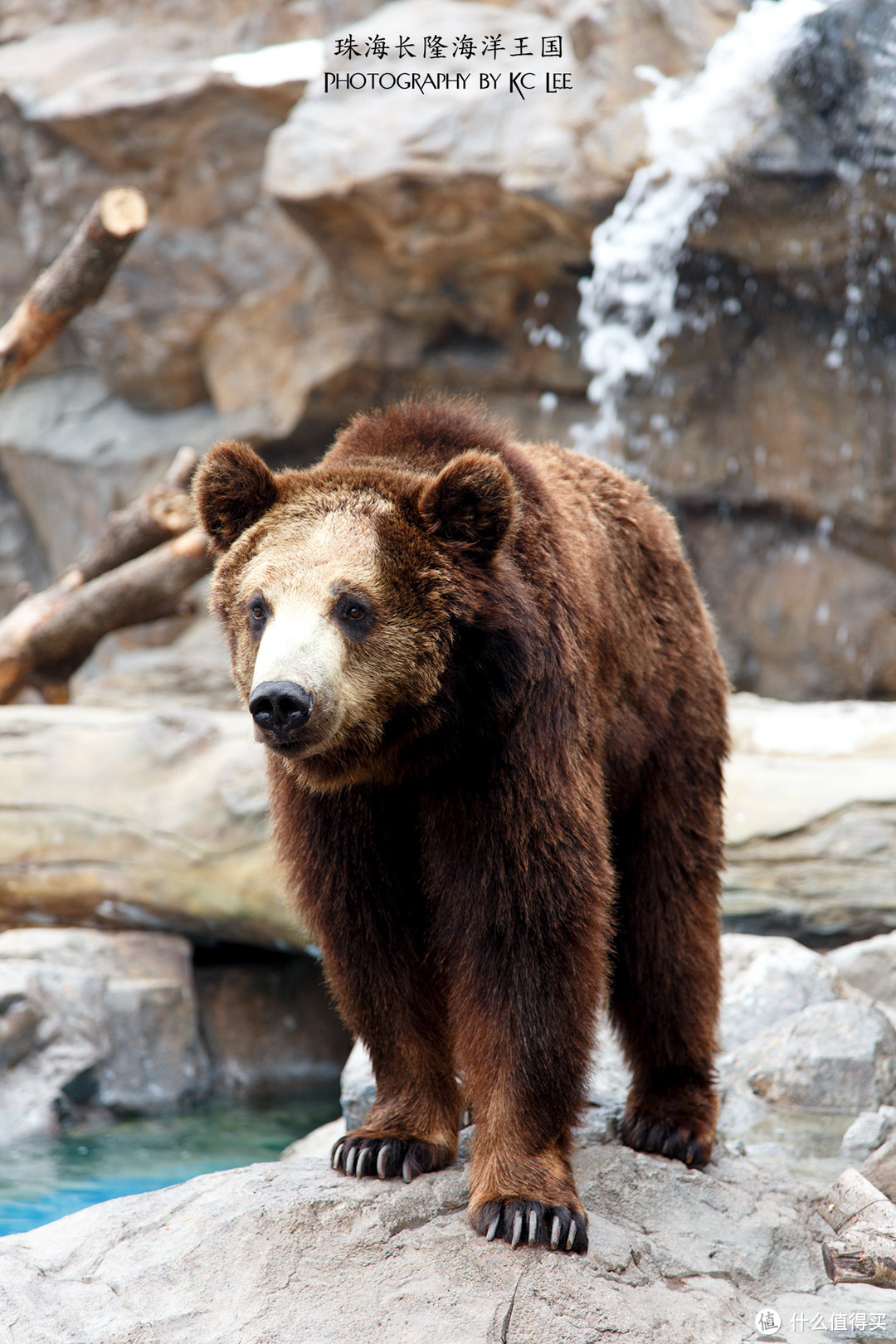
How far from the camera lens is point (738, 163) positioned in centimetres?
936

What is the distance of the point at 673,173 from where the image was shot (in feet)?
31.6

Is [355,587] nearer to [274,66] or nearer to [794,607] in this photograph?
[794,607]

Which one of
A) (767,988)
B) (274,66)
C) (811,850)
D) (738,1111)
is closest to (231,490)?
A: (738,1111)

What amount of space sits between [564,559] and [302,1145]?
2985 mm

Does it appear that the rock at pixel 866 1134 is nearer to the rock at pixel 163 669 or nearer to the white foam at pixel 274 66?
the rock at pixel 163 669

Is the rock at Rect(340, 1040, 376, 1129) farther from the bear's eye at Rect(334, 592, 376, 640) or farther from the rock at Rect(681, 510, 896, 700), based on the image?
the rock at Rect(681, 510, 896, 700)

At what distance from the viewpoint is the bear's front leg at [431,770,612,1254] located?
9.68 feet

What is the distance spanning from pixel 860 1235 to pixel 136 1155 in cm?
341

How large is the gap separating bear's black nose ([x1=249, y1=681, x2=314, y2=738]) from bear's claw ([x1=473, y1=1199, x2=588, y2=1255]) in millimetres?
1239

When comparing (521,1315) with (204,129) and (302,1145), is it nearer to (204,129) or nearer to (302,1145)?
(302,1145)

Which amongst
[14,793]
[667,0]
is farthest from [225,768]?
[667,0]

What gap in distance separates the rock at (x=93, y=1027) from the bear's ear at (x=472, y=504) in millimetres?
3864

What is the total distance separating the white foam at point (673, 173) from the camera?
9.40 meters

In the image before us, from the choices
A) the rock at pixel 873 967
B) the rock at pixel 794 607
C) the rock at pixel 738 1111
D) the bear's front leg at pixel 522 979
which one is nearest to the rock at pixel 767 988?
the rock at pixel 873 967
